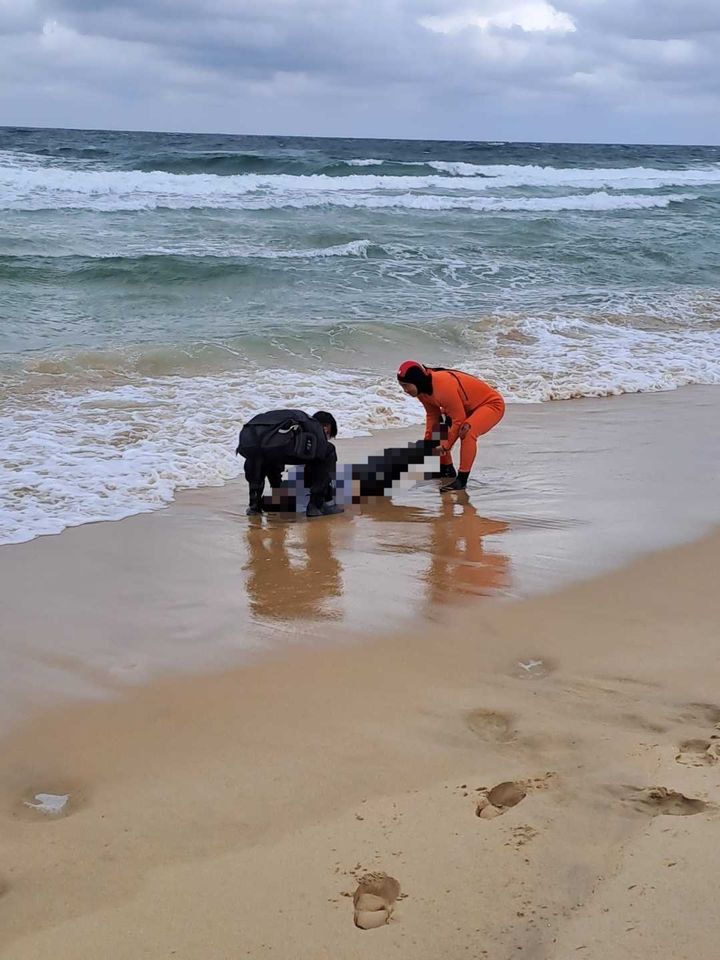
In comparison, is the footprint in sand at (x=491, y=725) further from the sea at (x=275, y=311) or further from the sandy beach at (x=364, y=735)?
the sea at (x=275, y=311)

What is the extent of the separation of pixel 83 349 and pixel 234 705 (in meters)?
7.91

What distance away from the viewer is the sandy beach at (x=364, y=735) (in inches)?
97.6

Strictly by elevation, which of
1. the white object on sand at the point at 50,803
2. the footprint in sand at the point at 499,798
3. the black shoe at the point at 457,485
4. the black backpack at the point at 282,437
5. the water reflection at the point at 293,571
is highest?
the black backpack at the point at 282,437

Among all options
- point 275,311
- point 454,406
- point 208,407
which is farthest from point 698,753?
point 275,311

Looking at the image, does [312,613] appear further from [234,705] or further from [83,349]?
[83,349]

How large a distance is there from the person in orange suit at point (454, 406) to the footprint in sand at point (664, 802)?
398cm

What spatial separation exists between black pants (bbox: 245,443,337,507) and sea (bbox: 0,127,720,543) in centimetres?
73

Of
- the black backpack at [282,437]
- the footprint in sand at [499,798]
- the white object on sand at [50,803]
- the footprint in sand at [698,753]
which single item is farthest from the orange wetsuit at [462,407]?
the white object on sand at [50,803]

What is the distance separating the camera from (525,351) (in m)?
11.3

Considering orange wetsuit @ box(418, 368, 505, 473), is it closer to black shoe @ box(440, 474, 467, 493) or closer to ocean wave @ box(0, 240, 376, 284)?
black shoe @ box(440, 474, 467, 493)

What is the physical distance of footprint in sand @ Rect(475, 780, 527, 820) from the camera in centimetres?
293

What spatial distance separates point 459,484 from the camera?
6.85 meters

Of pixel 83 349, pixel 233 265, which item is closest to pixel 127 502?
pixel 83 349

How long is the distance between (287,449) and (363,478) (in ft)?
2.57
